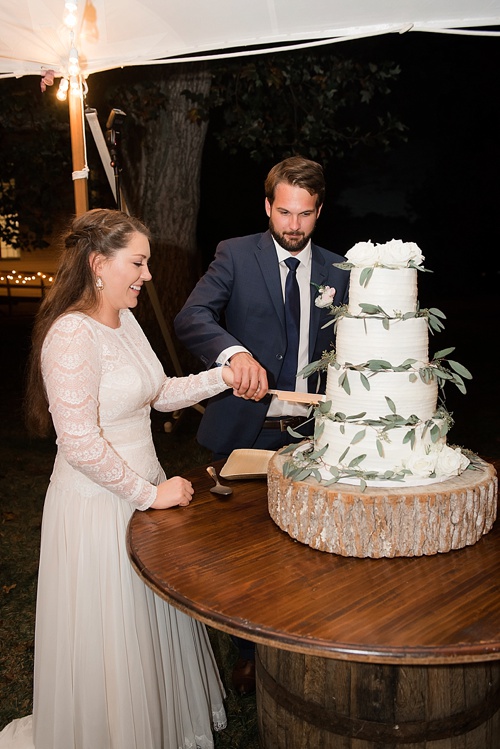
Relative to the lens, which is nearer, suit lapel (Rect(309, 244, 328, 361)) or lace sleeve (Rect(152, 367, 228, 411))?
lace sleeve (Rect(152, 367, 228, 411))

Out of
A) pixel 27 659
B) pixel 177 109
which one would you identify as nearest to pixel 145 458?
pixel 27 659

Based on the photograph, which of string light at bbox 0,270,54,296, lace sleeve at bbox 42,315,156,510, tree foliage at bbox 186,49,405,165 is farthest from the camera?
string light at bbox 0,270,54,296

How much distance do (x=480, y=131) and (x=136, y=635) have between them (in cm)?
2028

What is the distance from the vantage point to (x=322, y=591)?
169 centimetres

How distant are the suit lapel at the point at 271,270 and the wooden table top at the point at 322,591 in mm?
1231

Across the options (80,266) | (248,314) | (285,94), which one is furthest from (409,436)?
(285,94)

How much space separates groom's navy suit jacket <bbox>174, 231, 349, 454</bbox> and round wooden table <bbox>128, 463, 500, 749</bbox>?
96cm

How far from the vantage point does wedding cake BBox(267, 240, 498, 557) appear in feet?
6.01

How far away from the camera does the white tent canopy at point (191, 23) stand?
2901 millimetres

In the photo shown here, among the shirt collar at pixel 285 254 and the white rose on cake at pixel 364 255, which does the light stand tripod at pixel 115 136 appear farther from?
the white rose on cake at pixel 364 255

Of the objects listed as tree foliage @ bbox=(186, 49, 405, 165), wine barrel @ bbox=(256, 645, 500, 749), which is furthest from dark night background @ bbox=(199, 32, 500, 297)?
wine barrel @ bbox=(256, 645, 500, 749)

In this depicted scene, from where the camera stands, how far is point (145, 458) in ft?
8.28

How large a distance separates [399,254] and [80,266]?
3.77 ft

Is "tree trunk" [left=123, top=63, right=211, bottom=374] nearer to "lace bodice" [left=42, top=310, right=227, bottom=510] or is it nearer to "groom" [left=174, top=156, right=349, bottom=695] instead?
"groom" [left=174, top=156, right=349, bottom=695]
